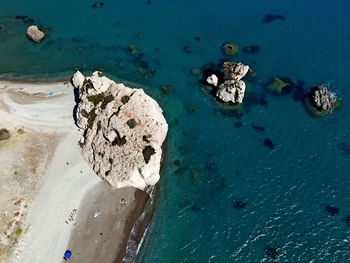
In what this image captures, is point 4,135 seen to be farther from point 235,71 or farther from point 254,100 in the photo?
point 254,100

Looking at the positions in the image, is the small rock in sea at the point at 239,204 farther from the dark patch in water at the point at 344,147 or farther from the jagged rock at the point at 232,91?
the dark patch in water at the point at 344,147

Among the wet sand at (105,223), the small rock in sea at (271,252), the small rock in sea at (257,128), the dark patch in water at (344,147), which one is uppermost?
the dark patch in water at (344,147)

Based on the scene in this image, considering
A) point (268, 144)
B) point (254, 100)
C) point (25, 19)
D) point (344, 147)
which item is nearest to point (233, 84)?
point (254, 100)

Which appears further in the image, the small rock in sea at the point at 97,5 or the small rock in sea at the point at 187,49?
the small rock in sea at the point at 97,5

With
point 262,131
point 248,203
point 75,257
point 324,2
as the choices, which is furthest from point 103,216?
point 324,2

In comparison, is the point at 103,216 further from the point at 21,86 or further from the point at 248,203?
the point at 21,86

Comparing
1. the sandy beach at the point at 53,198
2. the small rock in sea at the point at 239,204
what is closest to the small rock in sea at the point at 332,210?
the small rock in sea at the point at 239,204
